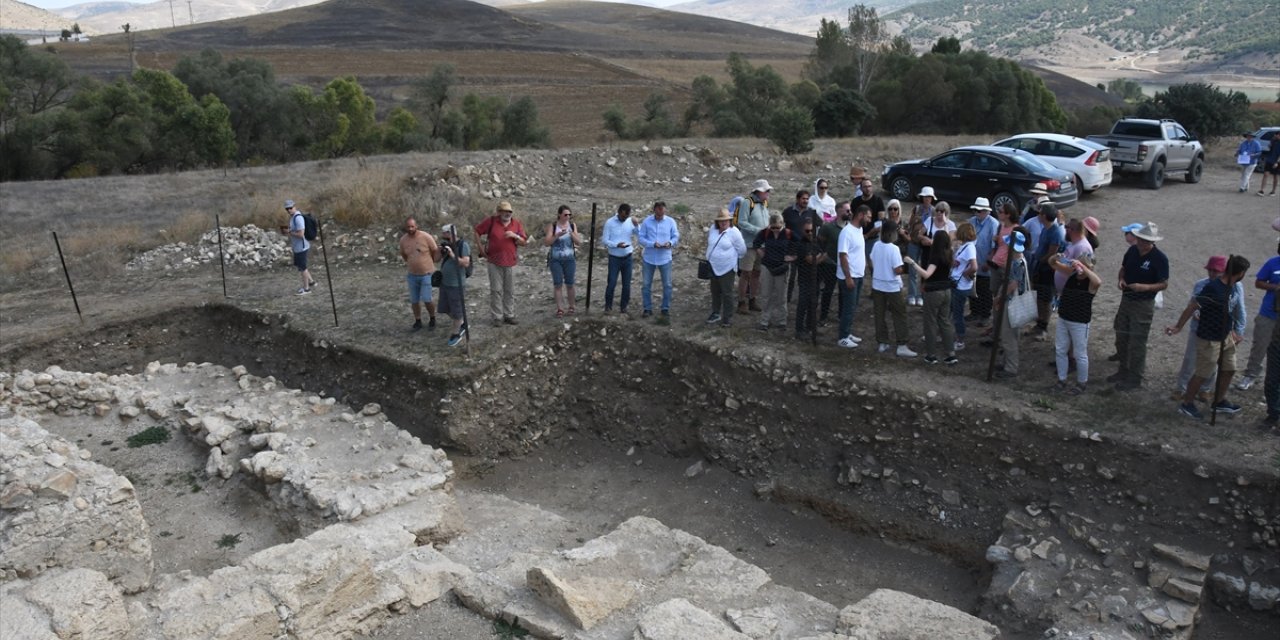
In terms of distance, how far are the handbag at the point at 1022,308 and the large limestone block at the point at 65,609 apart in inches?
363

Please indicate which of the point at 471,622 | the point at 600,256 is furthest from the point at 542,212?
the point at 471,622

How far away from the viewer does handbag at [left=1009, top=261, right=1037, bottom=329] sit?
10.1 m

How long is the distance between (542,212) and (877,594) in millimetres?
12922

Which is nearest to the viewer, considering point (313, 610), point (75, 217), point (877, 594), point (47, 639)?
point (47, 639)

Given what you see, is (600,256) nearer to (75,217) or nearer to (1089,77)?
(75,217)

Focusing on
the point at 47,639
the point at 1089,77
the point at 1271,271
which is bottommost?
the point at 47,639

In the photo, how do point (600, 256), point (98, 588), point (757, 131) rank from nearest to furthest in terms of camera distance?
point (98, 588), point (600, 256), point (757, 131)

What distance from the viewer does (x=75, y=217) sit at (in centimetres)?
2262

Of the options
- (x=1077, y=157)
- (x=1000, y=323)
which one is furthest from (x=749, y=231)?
(x=1077, y=157)

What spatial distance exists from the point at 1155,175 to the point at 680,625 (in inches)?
804

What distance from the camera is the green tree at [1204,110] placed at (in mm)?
30453

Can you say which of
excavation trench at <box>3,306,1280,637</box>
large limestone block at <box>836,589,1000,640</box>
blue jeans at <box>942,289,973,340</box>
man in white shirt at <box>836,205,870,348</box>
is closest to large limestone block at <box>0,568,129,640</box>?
excavation trench at <box>3,306,1280,637</box>

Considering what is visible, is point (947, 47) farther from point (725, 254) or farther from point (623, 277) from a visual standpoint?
point (725, 254)

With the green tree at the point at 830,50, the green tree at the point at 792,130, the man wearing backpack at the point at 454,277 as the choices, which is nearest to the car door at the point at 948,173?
the green tree at the point at 792,130
